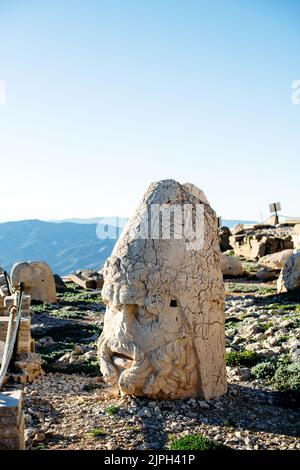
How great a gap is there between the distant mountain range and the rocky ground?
76.1m

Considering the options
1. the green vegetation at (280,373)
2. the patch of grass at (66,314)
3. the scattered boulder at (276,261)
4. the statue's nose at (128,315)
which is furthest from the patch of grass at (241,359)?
the scattered boulder at (276,261)

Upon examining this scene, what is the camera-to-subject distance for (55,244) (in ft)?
357

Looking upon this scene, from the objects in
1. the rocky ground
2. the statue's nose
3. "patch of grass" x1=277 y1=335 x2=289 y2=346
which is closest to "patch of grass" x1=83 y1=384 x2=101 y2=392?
the rocky ground

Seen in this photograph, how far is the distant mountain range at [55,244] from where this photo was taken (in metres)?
93.3

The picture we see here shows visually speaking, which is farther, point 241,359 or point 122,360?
point 241,359

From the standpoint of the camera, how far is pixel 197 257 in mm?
7125

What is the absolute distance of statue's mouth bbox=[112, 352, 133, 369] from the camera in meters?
6.93

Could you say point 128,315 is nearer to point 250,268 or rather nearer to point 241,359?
point 241,359

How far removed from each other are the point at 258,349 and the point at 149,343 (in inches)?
145

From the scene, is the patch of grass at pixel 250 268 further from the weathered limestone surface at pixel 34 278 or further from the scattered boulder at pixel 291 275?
the weathered limestone surface at pixel 34 278

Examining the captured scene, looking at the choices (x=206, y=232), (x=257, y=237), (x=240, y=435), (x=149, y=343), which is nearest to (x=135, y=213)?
(x=206, y=232)

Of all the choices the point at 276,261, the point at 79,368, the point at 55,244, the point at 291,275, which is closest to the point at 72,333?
the point at 79,368

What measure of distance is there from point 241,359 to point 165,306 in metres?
2.79

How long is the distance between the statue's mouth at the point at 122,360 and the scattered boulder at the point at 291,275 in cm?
1019
